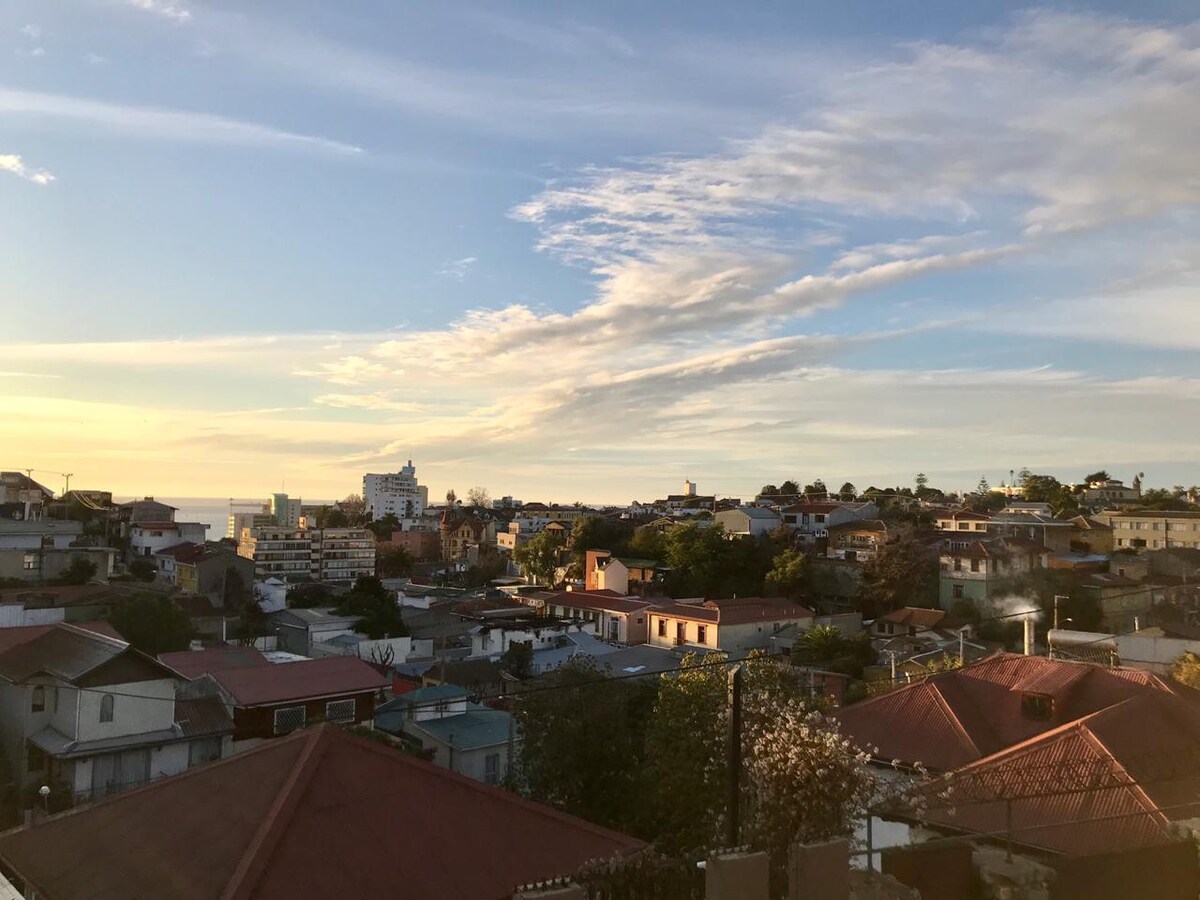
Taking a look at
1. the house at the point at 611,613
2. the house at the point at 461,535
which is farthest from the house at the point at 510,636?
the house at the point at 461,535

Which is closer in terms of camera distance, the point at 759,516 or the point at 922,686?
the point at 922,686

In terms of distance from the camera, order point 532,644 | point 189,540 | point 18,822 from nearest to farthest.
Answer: point 18,822, point 532,644, point 189,540

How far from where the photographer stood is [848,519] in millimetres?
56469

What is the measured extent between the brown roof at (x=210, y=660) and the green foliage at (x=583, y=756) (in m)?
10.3

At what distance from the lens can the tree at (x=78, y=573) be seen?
138ft

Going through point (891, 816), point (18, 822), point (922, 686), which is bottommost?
point (18, 822)

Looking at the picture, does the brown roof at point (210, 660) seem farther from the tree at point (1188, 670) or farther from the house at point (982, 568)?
the house at point (982, 568)

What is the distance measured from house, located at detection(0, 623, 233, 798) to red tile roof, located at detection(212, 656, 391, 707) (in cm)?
84

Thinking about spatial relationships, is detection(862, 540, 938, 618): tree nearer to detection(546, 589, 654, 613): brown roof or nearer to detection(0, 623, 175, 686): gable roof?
detection(546, 589, 654, 613): brown roof

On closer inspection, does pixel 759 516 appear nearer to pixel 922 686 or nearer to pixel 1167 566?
pixel 1167 566

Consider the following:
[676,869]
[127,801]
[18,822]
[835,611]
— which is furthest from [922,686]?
[835,611]

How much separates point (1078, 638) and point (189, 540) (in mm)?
57884

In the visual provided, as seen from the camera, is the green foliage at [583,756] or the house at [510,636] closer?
the green foliage at [583,756]

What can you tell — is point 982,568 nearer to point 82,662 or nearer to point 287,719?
point 287,719
